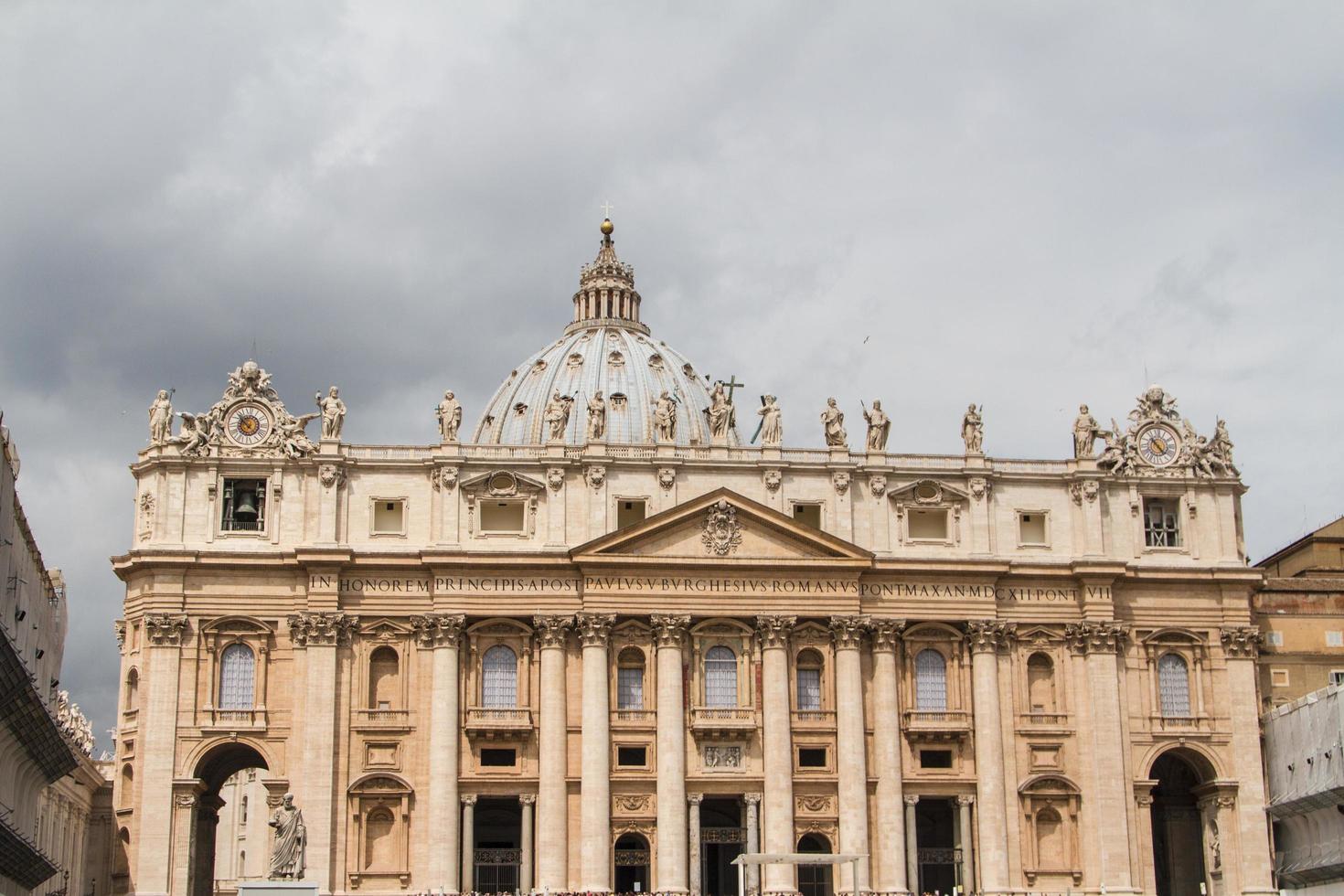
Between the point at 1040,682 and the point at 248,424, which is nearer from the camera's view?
the point at 248,424

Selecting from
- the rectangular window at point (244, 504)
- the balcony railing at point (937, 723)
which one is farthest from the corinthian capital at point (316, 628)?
the balcony railing at point (937, 723)

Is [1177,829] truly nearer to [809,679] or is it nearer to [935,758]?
[935,758]

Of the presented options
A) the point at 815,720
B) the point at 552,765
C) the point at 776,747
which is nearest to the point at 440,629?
the point at 552,765

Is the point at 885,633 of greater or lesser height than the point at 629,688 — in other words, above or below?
above

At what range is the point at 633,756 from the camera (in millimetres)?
82000

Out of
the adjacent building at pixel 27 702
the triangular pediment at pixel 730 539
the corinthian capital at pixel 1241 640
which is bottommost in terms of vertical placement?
the adjacent building at pixel 27 702

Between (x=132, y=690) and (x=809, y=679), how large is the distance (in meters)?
28.3

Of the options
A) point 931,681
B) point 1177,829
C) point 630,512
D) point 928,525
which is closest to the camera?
point 630,512

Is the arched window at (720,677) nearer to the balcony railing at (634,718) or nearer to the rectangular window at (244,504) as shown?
the balcony railing at (634,718)

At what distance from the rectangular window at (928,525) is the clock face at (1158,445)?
31.5 feet

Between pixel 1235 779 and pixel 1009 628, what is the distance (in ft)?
37.5

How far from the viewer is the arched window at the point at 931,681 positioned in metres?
84.7

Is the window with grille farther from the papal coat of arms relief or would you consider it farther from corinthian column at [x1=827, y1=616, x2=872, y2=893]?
the papal coat of arms relief

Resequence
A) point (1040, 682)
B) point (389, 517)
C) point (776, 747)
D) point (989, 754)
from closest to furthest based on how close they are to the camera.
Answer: point (776, 747) < point (989, 754) < point (389, 517) < point (1040, 682)
